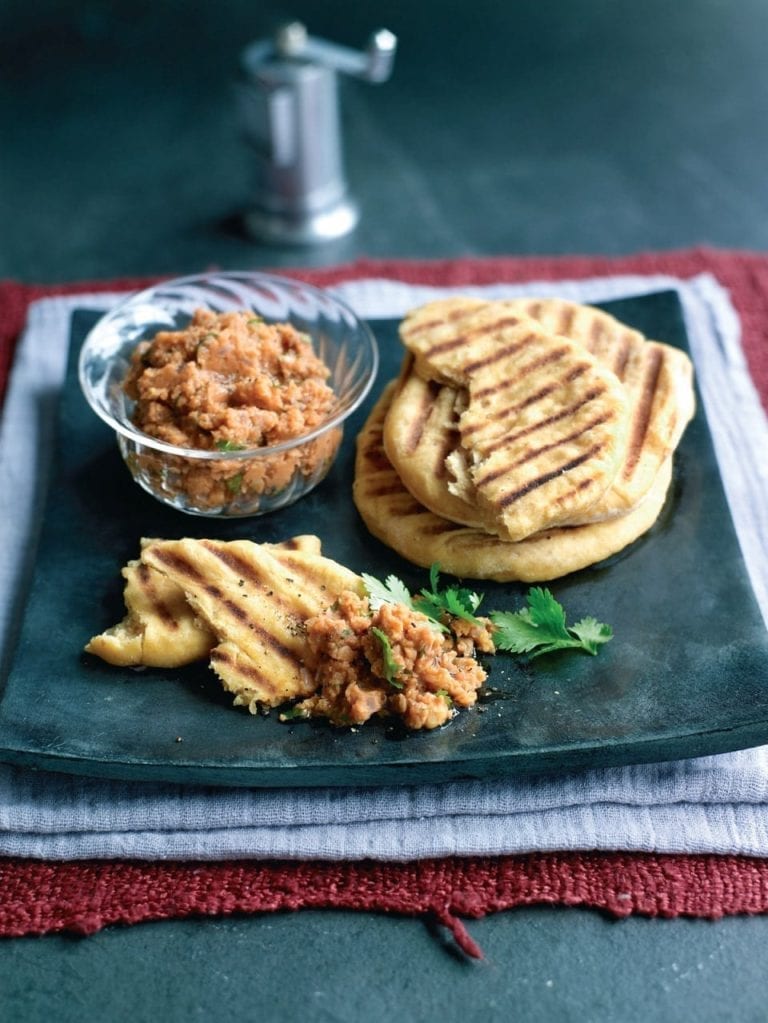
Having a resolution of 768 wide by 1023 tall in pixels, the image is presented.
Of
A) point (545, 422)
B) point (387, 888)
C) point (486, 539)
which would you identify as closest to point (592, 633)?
point (486, 539)

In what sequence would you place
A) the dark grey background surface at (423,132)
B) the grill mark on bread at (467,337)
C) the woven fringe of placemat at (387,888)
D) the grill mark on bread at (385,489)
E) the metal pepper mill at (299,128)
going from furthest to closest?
the dark grey background surface at (423,132) → the metal pepper mill at (299,128) → the grill mark on bread at (467,337) → the grill mark on bread at (385,489) → the woven fringe of placemat at (387,888)

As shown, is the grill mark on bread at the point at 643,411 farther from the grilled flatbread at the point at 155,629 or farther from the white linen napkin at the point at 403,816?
the grilled flatbread at the point at 155,629

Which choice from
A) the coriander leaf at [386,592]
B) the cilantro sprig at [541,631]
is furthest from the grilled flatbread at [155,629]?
the cilantro sprig at [541,631]

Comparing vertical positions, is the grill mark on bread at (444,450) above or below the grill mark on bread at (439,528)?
above

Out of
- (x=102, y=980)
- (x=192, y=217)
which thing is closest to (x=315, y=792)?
(x=102, y=980)

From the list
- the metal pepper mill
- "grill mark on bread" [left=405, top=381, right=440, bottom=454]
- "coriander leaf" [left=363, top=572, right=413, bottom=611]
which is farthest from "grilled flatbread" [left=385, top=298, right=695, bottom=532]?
the metal pepper mill

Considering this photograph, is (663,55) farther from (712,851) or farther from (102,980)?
(102,980)

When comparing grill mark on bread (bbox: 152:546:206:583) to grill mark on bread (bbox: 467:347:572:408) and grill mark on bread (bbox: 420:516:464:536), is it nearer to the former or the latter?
grill mark on bread (bbox: 420:516:464:536)
